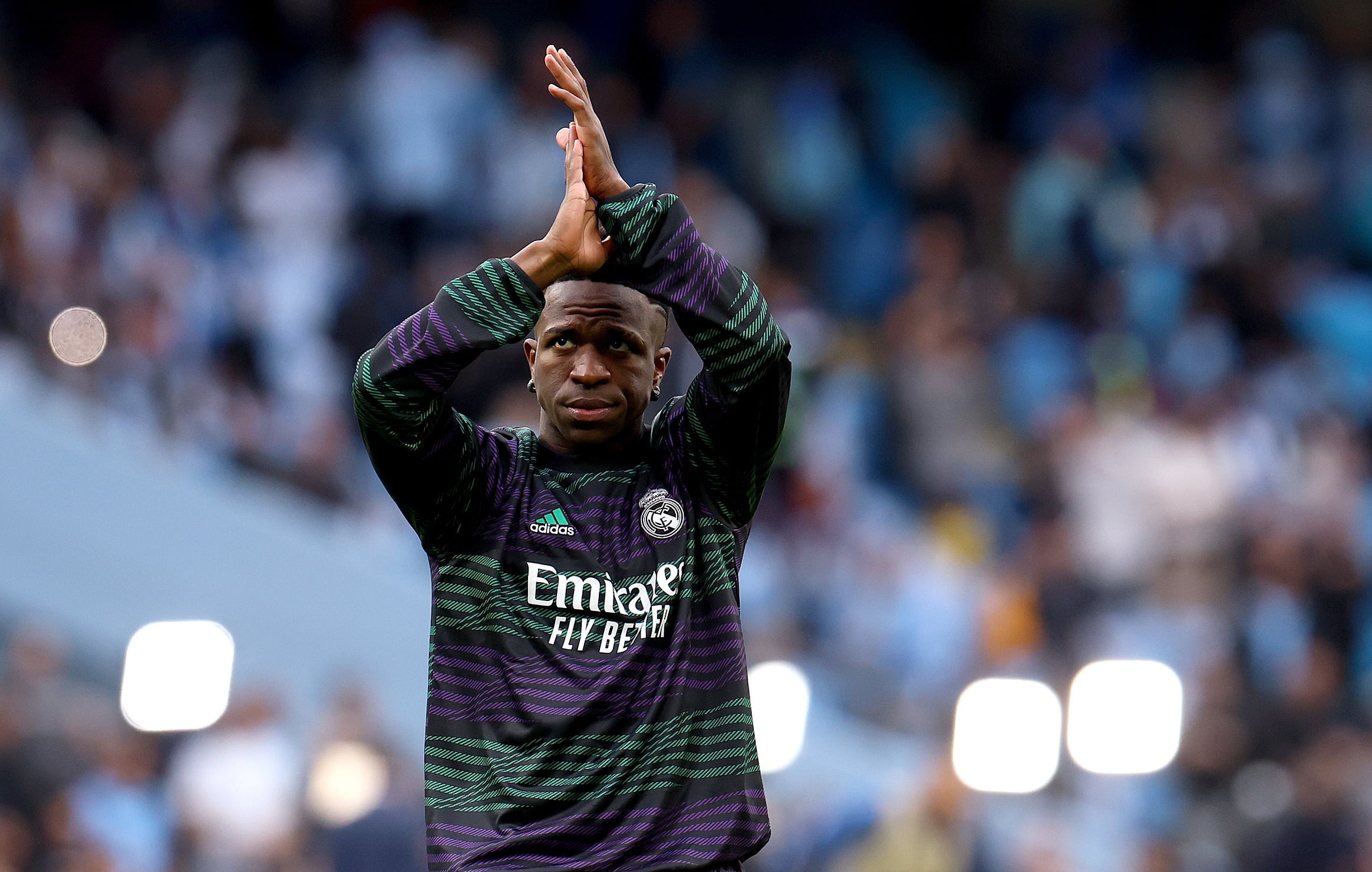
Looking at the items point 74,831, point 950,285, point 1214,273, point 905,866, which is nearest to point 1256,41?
point 1214,273

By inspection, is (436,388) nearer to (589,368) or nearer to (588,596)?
(589,368)

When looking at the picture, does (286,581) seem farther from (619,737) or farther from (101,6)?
(619,737)

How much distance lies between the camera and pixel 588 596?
3334 mm

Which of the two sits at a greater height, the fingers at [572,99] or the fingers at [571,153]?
the fingers at [572,99]

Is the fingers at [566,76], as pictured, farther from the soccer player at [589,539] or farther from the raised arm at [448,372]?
the raised arm at [448,372]

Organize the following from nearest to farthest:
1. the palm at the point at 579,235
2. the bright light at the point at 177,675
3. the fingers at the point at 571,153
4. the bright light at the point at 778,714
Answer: the palm at the point at 579,235, the fingers at the point at 571,153, the bright light at the point at 778,714, the bright light at the point at 177,675

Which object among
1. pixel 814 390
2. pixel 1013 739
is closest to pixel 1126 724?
pixel 1013 739

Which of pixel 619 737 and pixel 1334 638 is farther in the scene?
pixel 1334 638

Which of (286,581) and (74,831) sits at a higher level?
(286,581)

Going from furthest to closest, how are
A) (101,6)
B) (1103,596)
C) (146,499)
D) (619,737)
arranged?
(101,6), (146,499), (1103,596), (619,737)

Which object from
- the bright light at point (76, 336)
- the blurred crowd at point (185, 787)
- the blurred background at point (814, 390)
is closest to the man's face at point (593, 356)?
the blurred background at point (814, 390)

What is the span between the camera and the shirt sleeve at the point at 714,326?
3322 millimetres

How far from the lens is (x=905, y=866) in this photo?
8.25 m

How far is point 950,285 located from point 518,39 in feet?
13.3
